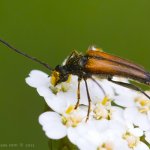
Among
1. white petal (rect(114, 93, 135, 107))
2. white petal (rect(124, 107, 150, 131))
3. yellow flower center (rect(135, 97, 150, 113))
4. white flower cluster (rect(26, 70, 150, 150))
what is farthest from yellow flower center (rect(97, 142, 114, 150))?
yellow flower center (rect(135, 97, 150, 113))

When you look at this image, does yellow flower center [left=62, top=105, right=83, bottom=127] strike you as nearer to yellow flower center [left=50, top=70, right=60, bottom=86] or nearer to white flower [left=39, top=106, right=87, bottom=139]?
white flower [left=39, top=106, right=87, bottom=139]

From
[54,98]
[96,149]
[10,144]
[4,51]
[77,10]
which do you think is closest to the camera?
[96,149]

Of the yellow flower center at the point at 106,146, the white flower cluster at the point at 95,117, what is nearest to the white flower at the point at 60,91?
the white flower cluster at the point at 95,117

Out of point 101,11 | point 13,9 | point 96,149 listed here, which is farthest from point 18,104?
point 96,149

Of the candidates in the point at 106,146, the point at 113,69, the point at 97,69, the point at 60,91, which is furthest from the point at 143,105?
the point at 106,146

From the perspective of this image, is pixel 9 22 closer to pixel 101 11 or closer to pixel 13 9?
pixel 13 9

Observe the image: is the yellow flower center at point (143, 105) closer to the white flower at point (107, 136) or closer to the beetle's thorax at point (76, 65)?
the white flower at point (107, 136)

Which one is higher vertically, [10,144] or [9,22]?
[9,22]
